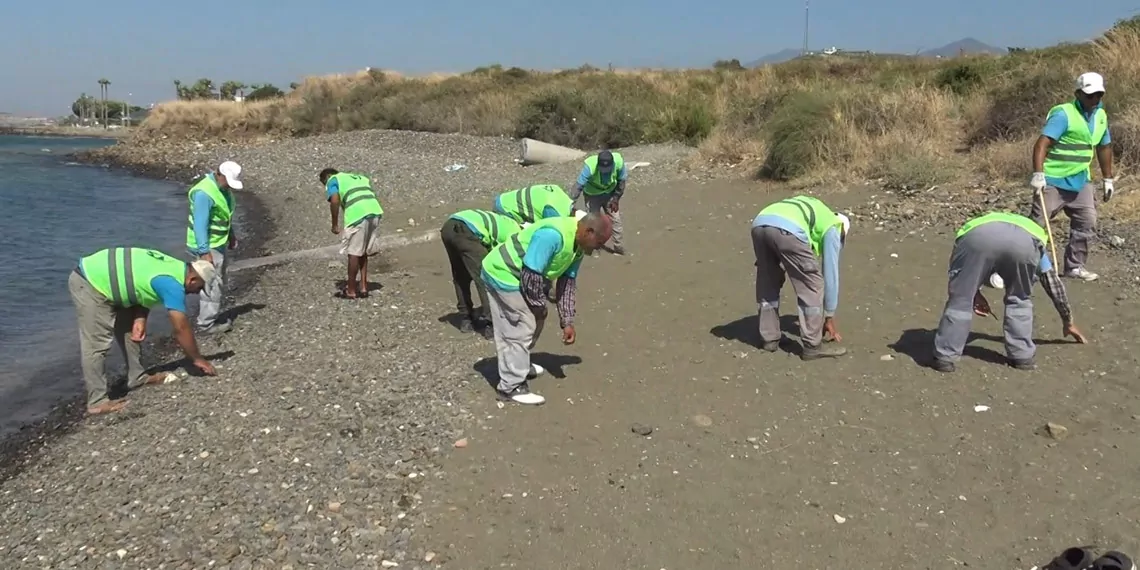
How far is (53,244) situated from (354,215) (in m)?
10.7

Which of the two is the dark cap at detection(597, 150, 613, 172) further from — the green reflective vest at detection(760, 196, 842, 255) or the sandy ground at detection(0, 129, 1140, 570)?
the green reflective vest at detection(760, 196, 842, 255)

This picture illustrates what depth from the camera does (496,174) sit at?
71.1 feet

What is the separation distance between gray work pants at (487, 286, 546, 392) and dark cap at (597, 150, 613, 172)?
13.1 feet

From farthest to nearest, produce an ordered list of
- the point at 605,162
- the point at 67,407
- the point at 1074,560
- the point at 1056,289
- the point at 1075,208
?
the point at 605,162 < the point at 1075,208 < the point at 67,407 < the point at 1056,289 < the point at 1074,560

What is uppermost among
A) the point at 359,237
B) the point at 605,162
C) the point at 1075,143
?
the point at 1075,143

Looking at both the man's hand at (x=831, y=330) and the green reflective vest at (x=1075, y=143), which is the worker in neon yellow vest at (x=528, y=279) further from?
the green reflective vest at (x=1075, y=143)

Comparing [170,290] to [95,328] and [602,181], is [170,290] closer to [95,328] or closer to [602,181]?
[95,328]

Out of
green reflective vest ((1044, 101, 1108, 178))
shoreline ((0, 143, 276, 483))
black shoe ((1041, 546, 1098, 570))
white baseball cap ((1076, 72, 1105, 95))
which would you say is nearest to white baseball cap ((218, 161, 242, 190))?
shoreline ((0, 143, 276, 483))

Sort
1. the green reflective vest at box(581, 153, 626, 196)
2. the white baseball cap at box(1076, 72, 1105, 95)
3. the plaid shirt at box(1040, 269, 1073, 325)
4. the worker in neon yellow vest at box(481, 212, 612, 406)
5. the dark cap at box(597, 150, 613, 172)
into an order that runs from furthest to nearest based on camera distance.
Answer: the green reflective vest at box(581, 153, 626, 196)
the dark cap at box(597, 150, 613, 172)
the white baseball cap at box(1076, 72, 1105, 95)
the plaid shirt at box(1040, 269, 1073, 325)
the worker in neon yellow vest at box(481, 212, 612, 406)

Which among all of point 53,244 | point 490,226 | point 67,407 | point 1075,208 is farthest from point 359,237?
point 53,244

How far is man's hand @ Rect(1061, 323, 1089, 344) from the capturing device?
6.86 metres

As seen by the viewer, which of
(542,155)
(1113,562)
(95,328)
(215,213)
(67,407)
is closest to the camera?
(1113,562)

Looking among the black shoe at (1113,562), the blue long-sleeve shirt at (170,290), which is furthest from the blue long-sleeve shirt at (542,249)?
the black shoe at (1113,562)

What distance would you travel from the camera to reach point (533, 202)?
25.5ft
